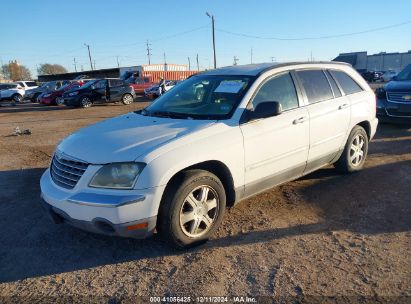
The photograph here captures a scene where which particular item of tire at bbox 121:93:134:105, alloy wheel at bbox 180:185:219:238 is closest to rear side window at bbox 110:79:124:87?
tire at bbox 121:93:134:105

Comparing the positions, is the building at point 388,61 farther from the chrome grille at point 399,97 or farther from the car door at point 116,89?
the chrome grille at point 399,97

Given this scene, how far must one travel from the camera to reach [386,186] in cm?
519

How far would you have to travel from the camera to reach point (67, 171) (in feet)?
11.5

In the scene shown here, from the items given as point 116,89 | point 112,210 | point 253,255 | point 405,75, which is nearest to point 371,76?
point 116,89

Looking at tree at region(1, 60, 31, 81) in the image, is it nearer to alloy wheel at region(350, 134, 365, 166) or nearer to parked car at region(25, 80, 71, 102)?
parked car at region(25, 80, 71, 102)

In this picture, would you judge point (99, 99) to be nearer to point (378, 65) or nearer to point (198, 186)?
point (198, 186)

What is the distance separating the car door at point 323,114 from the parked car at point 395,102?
14.7ft

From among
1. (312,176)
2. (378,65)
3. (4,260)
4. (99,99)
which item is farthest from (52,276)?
(378,65)

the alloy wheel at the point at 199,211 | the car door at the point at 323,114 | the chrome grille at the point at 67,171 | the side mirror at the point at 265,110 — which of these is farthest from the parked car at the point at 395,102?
the chrome grille at the point at 67,171

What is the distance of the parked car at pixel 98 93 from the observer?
67.0ft

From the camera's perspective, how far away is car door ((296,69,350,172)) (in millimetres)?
4719

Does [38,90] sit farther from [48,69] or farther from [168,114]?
[48,69]

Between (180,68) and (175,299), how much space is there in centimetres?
4586

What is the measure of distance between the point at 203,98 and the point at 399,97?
6585 mm
